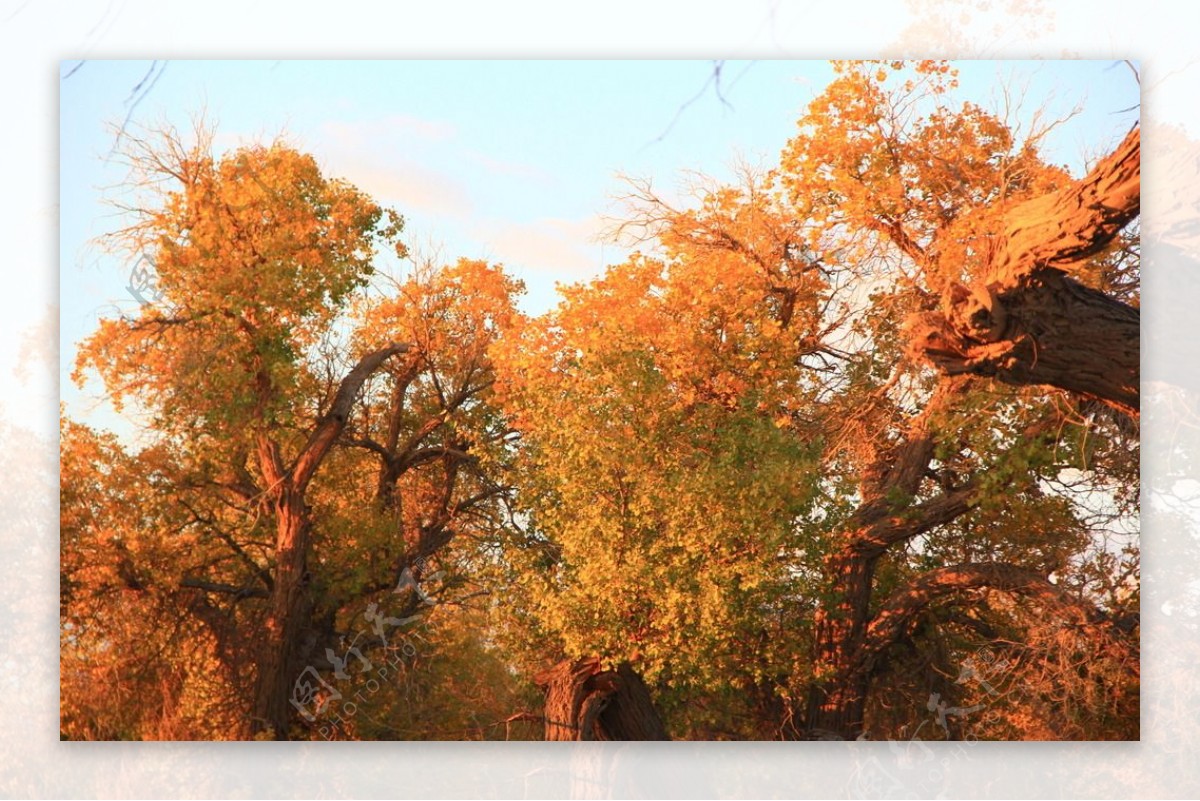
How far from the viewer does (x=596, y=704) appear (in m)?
5.51

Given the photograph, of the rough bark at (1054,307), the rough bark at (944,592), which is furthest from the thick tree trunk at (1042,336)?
the rough bark at (944,592)

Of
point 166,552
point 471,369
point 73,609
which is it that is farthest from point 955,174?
point 73,609

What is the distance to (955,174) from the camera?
5.38 meters

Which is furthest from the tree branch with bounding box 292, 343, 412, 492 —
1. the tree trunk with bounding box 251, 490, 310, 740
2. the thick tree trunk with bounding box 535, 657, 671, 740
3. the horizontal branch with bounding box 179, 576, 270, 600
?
the thick tree trunk with bounding box 535, 657, 671, 740

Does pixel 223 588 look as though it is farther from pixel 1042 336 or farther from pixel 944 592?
pixel 1042 336

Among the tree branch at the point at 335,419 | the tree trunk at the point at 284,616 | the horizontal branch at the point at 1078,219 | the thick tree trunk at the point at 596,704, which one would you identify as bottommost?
the thick tree trunk at the point at 596,704

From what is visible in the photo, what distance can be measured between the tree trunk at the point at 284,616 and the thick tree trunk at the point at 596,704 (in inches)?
40.4

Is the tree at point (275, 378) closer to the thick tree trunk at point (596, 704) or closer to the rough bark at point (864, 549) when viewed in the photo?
the thick tree trunk at point (596, 704)

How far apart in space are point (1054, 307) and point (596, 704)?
257cm

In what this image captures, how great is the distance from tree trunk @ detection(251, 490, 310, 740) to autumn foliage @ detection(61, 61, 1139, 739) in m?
0.01

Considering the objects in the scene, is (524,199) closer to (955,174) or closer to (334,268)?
(334,268)

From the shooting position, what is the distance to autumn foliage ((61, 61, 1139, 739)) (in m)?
5.34

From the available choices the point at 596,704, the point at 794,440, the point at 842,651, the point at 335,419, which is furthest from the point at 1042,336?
the point at 335,419

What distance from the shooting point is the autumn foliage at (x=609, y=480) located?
5.34 meters
